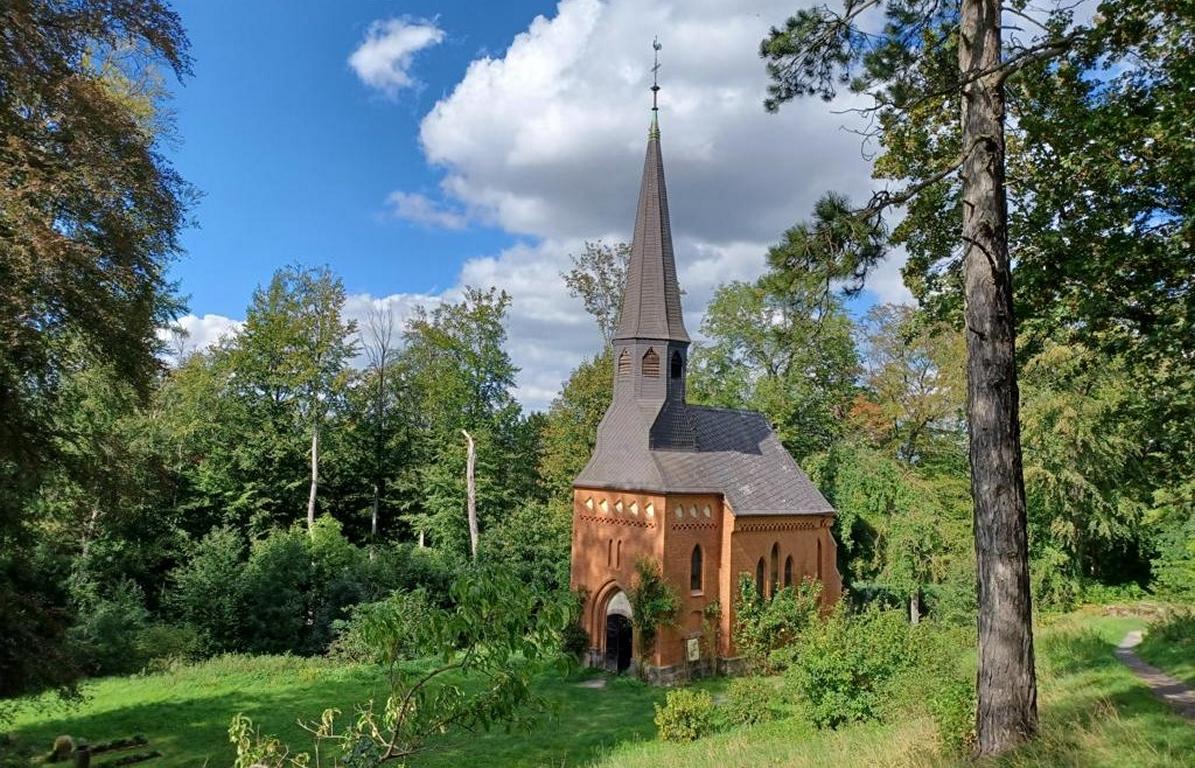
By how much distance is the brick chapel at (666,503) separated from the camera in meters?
20.8

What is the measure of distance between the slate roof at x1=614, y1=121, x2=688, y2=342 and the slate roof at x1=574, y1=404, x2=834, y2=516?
248 centimetres


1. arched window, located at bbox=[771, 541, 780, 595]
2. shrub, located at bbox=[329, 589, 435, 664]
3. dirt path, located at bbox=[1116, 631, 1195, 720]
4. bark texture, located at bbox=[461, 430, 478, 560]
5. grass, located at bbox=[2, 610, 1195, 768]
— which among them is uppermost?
bark texture, located at bbox=[461, 430, 478, 560]

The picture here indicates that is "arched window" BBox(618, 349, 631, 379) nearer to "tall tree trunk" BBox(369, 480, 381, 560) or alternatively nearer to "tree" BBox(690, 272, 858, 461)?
"tree" BBox(690, 272, 858, 461)

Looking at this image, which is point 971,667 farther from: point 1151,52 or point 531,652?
point 531,652

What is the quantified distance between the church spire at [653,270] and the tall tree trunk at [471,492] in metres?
11.2

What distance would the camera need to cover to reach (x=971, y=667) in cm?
1430

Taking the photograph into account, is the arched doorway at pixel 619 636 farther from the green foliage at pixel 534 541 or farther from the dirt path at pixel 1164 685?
the dirt path at pixel 1164 685

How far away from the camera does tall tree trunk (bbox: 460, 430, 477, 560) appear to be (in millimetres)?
30773

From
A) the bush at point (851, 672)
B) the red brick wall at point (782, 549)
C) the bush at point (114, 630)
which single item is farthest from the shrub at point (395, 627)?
the red brick wall at point (782, 549)

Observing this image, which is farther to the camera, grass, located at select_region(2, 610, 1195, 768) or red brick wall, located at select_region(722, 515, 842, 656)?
red brick wall, located at select_region(722, 515, 842, 656)

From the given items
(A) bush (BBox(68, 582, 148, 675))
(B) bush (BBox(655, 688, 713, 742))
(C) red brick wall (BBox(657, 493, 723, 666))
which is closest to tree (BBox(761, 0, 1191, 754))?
(B) bush (BBox(655, 688, 713, 742))

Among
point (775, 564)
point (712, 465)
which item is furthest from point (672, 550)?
point (775, 564)

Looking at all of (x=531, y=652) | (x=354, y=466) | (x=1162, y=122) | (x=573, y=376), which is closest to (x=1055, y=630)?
(x=1162, y=122)

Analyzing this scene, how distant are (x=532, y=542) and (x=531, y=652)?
87.7 ft
